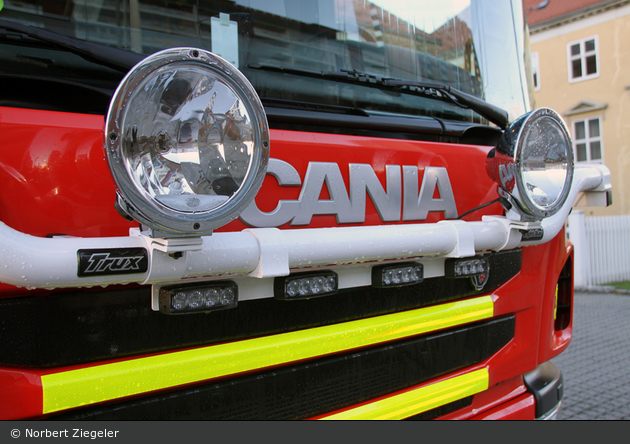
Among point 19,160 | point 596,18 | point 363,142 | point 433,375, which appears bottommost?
point 433,375

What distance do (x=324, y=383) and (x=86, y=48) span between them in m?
1.17

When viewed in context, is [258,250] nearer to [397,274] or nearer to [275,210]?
[275,210]

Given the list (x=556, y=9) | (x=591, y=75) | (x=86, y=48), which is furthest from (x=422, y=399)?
(x=556, y=9)

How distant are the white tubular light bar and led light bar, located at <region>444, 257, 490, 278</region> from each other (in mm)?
77

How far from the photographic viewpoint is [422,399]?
72.1 inches

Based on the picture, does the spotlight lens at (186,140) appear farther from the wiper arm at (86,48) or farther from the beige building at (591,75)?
the beige building at (591,75)

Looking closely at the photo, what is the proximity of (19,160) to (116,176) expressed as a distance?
270 mm

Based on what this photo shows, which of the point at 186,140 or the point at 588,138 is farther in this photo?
the point at 588,138

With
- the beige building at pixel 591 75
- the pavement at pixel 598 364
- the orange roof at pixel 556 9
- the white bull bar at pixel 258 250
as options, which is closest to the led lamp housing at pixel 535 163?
the white bull bar at pixel 258 250

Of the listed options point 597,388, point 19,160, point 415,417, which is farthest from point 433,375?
point 597,388

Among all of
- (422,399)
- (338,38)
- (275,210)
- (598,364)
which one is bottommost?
(598,364)

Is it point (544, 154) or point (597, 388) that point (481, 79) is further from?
point (597, 388)

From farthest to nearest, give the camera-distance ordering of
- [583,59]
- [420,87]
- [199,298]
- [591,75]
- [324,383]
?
1. [583,59]
2. [591,75]
3. [420,87]
4. [324,383]
5. [199,298]

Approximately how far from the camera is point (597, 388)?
492cm
